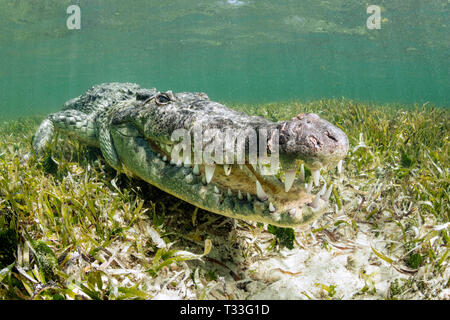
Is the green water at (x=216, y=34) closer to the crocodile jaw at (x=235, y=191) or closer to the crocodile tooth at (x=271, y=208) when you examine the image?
the crocodile jaw at (x=235, y=191)

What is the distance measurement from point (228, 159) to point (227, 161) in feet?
0.04

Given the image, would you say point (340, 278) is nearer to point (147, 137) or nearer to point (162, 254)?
point (162, 254)

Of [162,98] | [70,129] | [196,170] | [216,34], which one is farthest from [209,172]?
[216,34]


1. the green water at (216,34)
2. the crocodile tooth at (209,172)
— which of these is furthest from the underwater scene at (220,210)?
the green water at (216,34)

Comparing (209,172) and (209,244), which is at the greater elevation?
Result: (209,172)

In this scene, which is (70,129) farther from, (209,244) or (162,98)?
(209,244)

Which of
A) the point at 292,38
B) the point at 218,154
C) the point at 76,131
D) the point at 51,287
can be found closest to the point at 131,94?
the point at 76,131

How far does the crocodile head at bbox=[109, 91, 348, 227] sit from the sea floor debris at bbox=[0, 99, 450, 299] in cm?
22

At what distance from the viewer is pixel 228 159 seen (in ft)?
5.65

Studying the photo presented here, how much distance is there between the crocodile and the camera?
147 centimetres

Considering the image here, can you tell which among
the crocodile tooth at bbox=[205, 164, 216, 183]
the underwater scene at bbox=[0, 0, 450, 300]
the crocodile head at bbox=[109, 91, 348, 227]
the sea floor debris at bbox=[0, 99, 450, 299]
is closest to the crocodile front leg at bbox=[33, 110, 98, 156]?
the underwater scene at bbox=[0, 0, 450, 300]

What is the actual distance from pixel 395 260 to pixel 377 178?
1.14m

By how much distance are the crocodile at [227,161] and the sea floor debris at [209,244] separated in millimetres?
204
